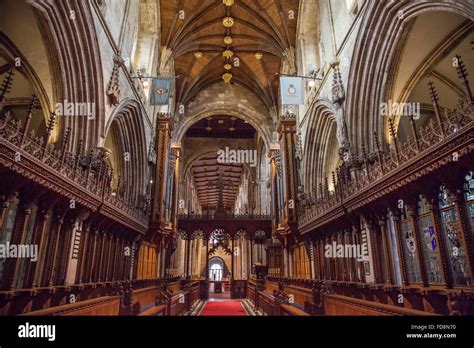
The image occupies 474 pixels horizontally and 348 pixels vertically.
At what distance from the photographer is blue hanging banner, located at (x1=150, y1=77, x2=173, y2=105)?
40.8 feet

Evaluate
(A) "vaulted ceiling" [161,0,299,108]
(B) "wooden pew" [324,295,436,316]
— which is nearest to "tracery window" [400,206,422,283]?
(B) "wooden pew" [324,295,436,316]

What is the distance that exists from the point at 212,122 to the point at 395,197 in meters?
20.9

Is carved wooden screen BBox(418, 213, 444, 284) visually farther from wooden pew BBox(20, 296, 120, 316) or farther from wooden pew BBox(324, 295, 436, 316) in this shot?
wooden pew BBox(20, 296, 120, 316)

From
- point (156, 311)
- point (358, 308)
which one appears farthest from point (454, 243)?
point (156, 311)

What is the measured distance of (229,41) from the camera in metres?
18.9

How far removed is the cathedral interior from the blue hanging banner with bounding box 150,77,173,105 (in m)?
0.07

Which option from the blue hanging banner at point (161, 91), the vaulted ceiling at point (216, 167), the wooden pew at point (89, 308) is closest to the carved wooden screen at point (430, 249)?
the wooden pew at point (89, 308)

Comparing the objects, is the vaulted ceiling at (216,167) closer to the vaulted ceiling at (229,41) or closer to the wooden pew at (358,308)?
the vaulted ceiling at (229,41)

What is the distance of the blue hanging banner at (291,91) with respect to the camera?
1213 centimetres

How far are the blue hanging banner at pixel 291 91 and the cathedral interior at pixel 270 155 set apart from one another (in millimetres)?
61

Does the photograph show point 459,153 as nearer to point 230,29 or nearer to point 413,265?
point 413,265

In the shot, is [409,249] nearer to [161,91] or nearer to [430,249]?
[430,249]
